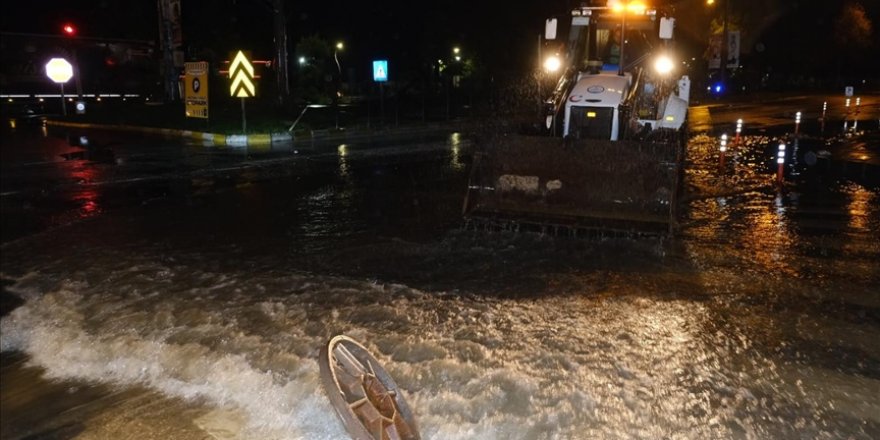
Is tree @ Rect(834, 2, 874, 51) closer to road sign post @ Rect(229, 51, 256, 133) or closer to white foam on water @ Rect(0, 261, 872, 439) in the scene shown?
road sign post @ Rect(229, 51, 256, 133)

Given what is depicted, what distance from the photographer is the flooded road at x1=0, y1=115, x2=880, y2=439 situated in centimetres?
455

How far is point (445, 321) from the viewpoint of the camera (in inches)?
237

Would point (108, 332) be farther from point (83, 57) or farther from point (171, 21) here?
point (83, 57)

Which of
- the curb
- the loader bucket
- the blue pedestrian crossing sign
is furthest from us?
the blue pedestrian crossing sign

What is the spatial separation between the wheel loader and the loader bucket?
1 centimetres

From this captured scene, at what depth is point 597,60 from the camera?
1138 centimetres

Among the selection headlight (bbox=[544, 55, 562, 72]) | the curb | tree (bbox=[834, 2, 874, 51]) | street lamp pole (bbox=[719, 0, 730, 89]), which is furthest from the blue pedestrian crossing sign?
tree (bbox=[834, 2, 874, 51])

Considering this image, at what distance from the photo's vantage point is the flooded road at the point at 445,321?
14.9 feet

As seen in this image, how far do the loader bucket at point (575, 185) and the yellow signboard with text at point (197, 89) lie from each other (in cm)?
1555

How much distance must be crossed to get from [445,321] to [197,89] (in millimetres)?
19305

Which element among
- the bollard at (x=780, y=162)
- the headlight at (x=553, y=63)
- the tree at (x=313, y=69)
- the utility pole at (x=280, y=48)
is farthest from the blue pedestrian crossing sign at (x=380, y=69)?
the bollard at (x=780, y=162)

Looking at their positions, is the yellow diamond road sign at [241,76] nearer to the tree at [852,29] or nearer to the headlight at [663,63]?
the headlight at [663,63]

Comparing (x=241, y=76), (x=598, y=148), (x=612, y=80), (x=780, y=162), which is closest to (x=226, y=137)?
(x=241, y=76)

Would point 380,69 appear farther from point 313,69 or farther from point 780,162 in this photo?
point 780,162
